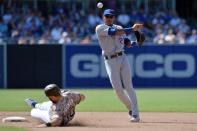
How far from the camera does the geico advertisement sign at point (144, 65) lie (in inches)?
914

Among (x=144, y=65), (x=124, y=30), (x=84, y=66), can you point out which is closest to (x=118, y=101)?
(x=84, y=66)

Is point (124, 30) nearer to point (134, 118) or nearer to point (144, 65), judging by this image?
point (134, 118)

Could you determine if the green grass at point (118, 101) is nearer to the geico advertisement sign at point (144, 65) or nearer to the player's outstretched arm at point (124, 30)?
the geico advertisement sign at point (144, 65)

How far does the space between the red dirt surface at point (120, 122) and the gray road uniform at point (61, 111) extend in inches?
6.9

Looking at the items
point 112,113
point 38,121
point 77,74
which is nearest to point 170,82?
point 77,74

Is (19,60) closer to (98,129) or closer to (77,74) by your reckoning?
(77,74)

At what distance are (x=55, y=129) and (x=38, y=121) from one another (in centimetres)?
113

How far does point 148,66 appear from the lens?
23328 mm

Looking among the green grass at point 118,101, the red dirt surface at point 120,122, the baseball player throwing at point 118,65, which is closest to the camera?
the red dirt surface at point 120,122

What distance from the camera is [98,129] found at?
36.1ft

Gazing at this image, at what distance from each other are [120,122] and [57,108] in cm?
138

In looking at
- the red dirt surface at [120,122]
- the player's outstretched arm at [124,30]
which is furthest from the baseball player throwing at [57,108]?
the player's outstretched arm at [124,30]

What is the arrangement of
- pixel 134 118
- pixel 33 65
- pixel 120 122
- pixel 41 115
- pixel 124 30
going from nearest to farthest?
pixel 41 115, pixel 124 30, pixel 120 122, pixel 134 118, pixel 33 65

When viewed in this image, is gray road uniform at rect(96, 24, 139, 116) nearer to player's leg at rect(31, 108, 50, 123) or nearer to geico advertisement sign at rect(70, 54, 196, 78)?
player's leg at rect(31, 108, 50, 123)
